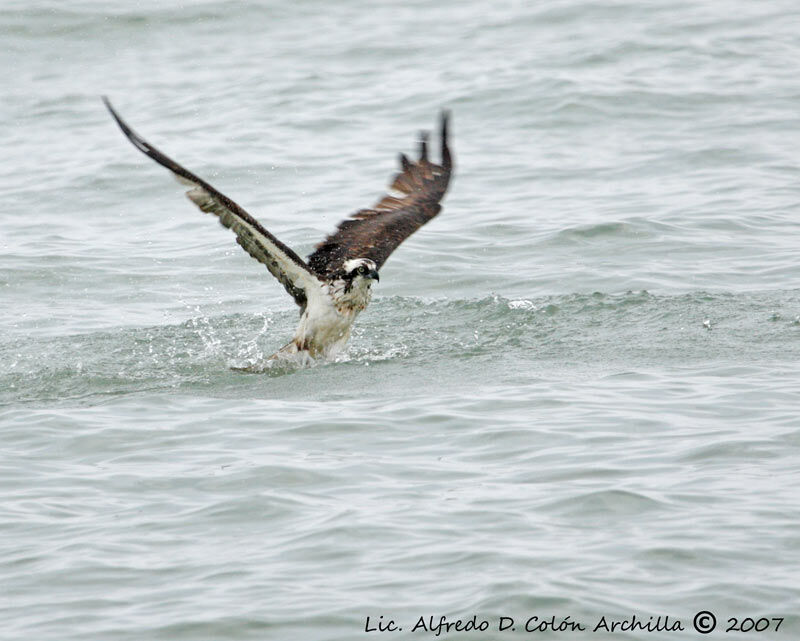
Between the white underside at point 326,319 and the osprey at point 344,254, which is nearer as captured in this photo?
the osprey at point 344,254

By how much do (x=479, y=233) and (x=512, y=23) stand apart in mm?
9804

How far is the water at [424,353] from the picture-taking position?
5930 millimetres

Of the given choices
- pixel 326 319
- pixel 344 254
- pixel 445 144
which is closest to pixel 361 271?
pixel 326 319

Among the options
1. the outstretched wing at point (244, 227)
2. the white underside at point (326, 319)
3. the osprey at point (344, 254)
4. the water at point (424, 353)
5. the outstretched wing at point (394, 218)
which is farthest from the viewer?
the outstretched wing at point (394, 218)

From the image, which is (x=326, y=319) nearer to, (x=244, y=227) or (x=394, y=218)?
(x=394, y=218)

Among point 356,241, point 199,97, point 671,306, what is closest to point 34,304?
point 356,241

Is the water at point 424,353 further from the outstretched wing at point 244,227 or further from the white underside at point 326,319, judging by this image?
the outstretched wing at point 244,227

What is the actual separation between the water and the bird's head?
2.00ft

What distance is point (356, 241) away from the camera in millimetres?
10102

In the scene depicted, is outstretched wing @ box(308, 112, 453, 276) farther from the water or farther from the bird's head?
the water

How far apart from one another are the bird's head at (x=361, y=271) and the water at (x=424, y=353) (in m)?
0.61

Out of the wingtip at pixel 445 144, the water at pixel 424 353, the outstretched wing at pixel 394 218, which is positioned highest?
the wingtip at pixel 445 144

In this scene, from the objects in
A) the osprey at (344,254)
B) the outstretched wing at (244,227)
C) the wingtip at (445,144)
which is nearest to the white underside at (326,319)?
the osprey at (344,254)

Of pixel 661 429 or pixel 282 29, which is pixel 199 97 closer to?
pixel 282 29
